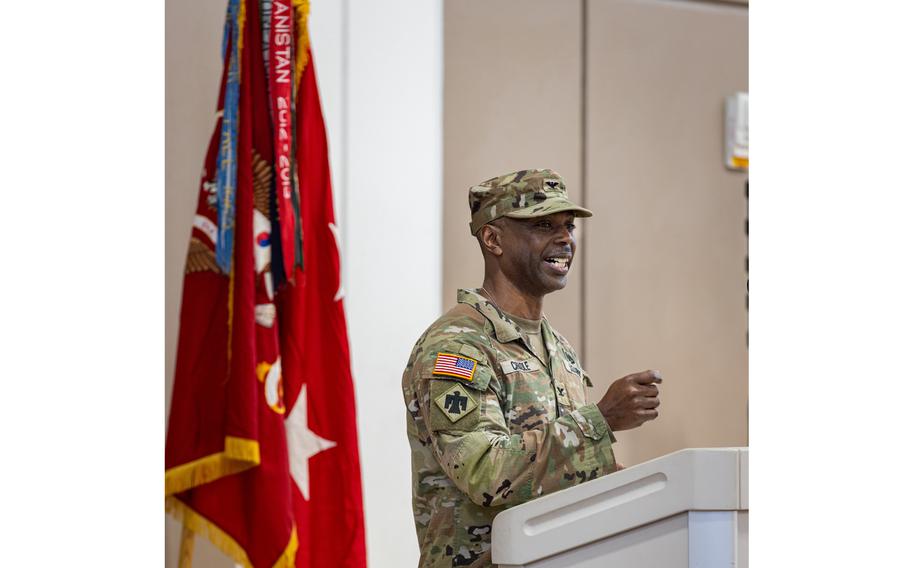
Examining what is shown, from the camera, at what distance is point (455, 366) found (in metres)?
1.81

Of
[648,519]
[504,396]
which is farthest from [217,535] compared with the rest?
[648,519]

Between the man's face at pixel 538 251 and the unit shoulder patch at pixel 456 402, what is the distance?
13.0 inches

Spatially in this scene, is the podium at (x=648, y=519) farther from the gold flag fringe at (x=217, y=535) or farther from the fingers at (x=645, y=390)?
the gold flag fringe at (x=217, y=535)

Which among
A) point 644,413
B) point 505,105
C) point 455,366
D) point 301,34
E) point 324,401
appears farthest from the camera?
point 505,105

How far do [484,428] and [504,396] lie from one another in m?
0.13

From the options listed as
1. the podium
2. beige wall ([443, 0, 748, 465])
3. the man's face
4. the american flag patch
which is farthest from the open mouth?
beige wall ([443, 0, 748, 465])

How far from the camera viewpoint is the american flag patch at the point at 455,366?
1794 mm

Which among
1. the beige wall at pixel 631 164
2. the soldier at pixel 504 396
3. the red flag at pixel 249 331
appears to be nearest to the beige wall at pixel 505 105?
the beige wall at pixel 631 164

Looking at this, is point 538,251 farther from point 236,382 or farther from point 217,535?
point 217,535

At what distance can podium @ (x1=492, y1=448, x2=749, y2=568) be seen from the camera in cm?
129

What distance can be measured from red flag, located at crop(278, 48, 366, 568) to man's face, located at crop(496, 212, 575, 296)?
739 mm
